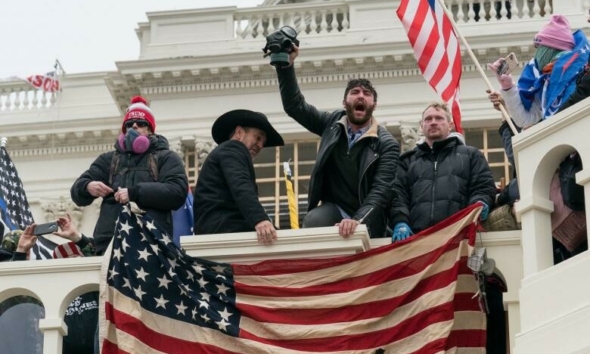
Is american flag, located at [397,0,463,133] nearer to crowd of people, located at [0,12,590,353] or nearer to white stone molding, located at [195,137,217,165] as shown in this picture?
crowd of people, located at [0,12,590,353]

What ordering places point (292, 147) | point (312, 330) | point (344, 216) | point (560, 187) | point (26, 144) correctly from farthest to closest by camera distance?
point (26, 144) → point (292, 147) → point (344, 216) → point (312, 330) → point (560, 187)

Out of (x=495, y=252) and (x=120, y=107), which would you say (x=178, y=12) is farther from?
(x=495, y=252)

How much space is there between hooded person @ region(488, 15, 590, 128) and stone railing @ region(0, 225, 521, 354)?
887 mm

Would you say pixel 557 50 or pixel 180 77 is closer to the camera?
pixel 557 50

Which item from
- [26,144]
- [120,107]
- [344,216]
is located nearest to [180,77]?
[120,107]

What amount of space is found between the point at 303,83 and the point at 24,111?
707 cm

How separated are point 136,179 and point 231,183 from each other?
1.03m

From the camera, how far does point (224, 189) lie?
14266 millimetres

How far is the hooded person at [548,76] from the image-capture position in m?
13.1

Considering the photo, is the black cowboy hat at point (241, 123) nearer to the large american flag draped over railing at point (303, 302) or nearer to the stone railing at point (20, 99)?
the large american flag draped over railing at point (303, 302)

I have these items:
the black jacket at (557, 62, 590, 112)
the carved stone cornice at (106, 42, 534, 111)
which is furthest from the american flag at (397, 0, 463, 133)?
the carved stone cornice at (106, 42, 534, 111)

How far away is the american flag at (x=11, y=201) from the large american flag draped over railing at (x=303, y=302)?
168 inches

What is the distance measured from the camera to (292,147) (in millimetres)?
40625

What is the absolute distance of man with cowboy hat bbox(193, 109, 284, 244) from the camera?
14016mm
